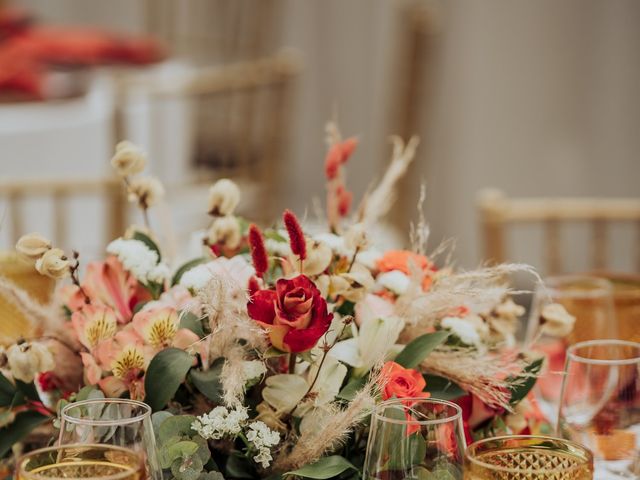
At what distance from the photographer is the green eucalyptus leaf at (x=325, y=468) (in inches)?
25.7

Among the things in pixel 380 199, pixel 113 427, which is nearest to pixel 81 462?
pixel 113 427

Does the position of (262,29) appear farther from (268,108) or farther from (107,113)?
(107,113)

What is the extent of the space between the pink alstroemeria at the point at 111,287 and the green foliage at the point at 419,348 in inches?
8.6

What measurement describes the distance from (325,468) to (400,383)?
8 cm

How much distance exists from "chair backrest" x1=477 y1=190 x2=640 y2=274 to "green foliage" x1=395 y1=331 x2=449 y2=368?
0.99 meters

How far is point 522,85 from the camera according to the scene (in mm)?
4230

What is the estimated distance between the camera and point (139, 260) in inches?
30.3

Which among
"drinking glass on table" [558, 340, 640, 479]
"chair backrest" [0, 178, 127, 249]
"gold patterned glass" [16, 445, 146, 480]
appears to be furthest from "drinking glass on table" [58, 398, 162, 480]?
"chair backrest" [0, 178, 127, 249]

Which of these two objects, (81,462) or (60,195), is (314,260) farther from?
(60,195)

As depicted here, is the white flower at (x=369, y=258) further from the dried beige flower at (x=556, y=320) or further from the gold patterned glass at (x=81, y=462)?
the gold patterned glass at (x=81, y=462)

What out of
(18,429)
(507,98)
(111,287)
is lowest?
(507,98)

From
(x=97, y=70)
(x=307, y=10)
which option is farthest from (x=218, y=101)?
(x=97, y=70)

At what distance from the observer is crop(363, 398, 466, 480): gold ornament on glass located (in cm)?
58

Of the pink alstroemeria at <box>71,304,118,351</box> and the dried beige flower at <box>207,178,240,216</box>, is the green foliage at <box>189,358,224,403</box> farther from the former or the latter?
the dried beige flower at <box>207,178,240,216</box>
